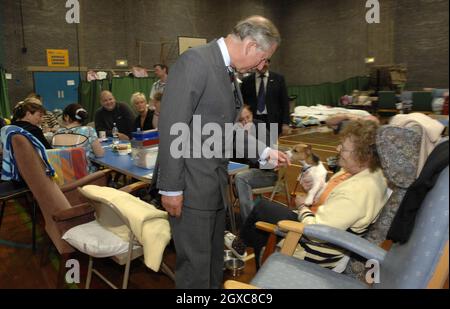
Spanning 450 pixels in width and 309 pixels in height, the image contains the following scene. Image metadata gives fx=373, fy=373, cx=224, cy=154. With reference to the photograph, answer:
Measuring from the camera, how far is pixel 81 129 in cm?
358

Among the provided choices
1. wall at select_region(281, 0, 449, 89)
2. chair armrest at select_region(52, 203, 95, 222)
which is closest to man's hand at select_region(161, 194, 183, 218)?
chair armrest at select_region(52, 203, 95, 222)

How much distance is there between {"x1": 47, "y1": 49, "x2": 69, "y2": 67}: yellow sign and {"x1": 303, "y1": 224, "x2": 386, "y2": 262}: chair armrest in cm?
950

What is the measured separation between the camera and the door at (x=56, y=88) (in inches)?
364

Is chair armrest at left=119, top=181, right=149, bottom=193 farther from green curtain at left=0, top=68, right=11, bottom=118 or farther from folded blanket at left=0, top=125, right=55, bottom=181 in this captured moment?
green curtain at left=0, top=68, right=11, bottom=118

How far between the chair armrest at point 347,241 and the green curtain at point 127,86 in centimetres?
863

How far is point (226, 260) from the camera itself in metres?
2.77

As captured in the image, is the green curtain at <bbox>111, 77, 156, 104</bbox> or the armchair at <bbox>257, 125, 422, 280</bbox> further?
the green curtain at <bbox>111, 77, 156, 104</bbox>

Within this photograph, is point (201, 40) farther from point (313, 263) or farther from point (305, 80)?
point (313, 263)

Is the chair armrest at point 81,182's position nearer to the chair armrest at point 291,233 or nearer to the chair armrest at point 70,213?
the chair armrest at point 70,213

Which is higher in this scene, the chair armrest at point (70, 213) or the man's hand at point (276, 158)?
the man's hand at point (276, 158)

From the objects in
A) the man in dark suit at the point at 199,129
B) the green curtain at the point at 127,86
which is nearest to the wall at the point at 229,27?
the green curtain at the point at 127,86

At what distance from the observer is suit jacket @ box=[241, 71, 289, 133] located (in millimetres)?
4375

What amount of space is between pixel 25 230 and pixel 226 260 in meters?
2.27

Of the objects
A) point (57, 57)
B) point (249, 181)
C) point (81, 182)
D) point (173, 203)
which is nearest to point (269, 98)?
point (249, 181)
